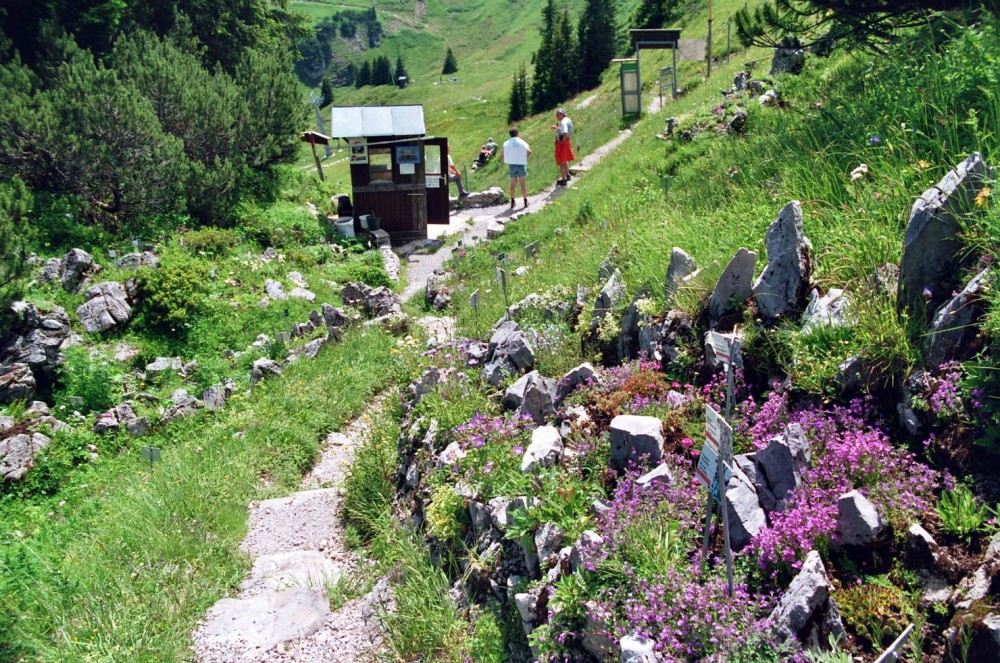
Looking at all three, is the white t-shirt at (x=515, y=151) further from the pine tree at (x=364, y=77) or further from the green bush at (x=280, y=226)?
the pine tree at (x=364, y=77)

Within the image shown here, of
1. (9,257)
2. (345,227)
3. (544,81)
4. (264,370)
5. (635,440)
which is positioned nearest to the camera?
(635,440)

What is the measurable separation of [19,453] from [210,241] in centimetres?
856

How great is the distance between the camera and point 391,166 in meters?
23.3

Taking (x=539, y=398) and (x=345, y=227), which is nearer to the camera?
(x=539, y=398)

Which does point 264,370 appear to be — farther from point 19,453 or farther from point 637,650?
point 637,650

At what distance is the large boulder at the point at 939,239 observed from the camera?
4566mm

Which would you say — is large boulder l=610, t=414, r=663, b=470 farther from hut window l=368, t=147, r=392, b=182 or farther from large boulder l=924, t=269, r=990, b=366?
hut window l=368, t=147, r=392, b=182

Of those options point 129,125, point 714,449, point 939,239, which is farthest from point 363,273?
point 714,449

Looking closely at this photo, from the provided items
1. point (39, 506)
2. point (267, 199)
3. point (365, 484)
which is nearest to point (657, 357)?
point (365, 484)

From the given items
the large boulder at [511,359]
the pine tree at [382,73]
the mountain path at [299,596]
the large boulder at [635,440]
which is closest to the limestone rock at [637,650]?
the large boulder at [635,440]

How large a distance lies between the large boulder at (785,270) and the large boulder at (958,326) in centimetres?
110

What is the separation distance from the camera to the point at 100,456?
11469mm

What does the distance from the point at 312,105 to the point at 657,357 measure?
26.2 m

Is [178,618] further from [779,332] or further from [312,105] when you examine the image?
[312,105]
